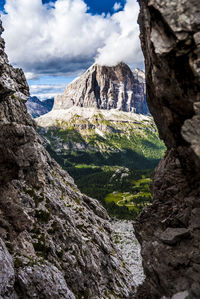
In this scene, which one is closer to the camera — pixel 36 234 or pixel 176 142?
pixel 176 142

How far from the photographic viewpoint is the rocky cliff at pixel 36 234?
92.3 ft

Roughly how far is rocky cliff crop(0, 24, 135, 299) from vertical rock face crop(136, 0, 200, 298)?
1444cm

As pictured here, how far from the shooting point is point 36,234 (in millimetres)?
39656

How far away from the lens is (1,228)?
32219 millimetres

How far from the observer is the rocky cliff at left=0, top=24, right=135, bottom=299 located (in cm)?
2814

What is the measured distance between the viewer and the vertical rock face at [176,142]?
1620 centimetres

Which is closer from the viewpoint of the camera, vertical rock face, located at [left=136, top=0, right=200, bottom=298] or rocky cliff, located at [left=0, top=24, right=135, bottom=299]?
vertical rock face, located at [left=136, top=0, right=200, bottom=298]

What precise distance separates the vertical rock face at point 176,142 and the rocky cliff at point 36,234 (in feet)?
47.4

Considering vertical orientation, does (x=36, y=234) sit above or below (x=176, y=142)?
below

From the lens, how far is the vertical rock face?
16.2 meters

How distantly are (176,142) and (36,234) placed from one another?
2943 cm

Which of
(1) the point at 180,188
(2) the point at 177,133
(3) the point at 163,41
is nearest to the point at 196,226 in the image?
(1) the point at 180,188

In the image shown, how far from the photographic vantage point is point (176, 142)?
70.2ft

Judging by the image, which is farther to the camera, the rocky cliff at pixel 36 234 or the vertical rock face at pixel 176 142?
the rocky cliff at pixel 36 234
